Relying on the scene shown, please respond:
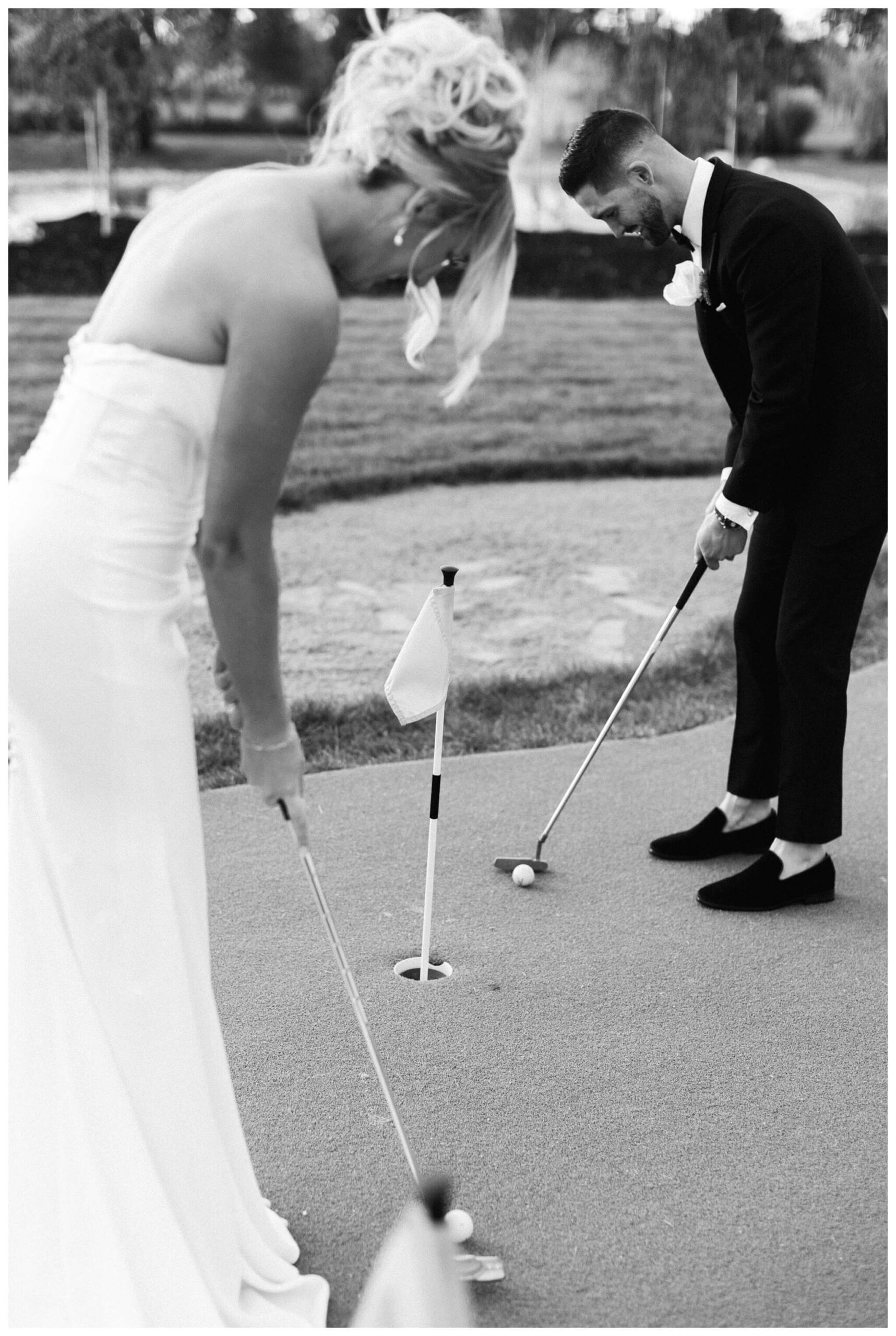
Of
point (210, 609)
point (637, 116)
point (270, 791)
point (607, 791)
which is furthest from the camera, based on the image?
point (607, 791)

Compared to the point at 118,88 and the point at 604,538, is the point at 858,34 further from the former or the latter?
the point at 604,538

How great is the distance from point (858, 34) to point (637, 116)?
14486 millimetres

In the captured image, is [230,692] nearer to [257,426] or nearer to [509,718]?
[257,426]

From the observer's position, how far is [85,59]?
50.0 feet

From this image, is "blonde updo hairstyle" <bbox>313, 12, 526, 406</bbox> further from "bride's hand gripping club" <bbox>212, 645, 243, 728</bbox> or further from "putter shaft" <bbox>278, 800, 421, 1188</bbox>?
"putter shaft" <bbox>278, 800, 421, 1188</bbox>

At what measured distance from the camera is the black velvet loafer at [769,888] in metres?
3.94

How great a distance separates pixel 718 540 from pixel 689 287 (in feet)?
2.18

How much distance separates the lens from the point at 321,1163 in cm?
281

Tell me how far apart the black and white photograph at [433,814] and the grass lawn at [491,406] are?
2092 mm

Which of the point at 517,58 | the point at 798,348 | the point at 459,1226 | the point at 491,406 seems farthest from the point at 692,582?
the point at 517,58

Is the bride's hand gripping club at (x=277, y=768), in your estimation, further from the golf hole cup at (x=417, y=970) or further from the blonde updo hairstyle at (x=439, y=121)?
the golf hole cup at (x=417, y=970)

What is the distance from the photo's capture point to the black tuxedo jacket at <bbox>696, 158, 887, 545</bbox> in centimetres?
352

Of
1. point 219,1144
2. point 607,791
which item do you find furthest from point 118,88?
point 219,1144

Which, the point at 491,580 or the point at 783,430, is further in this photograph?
the point at 491,580
